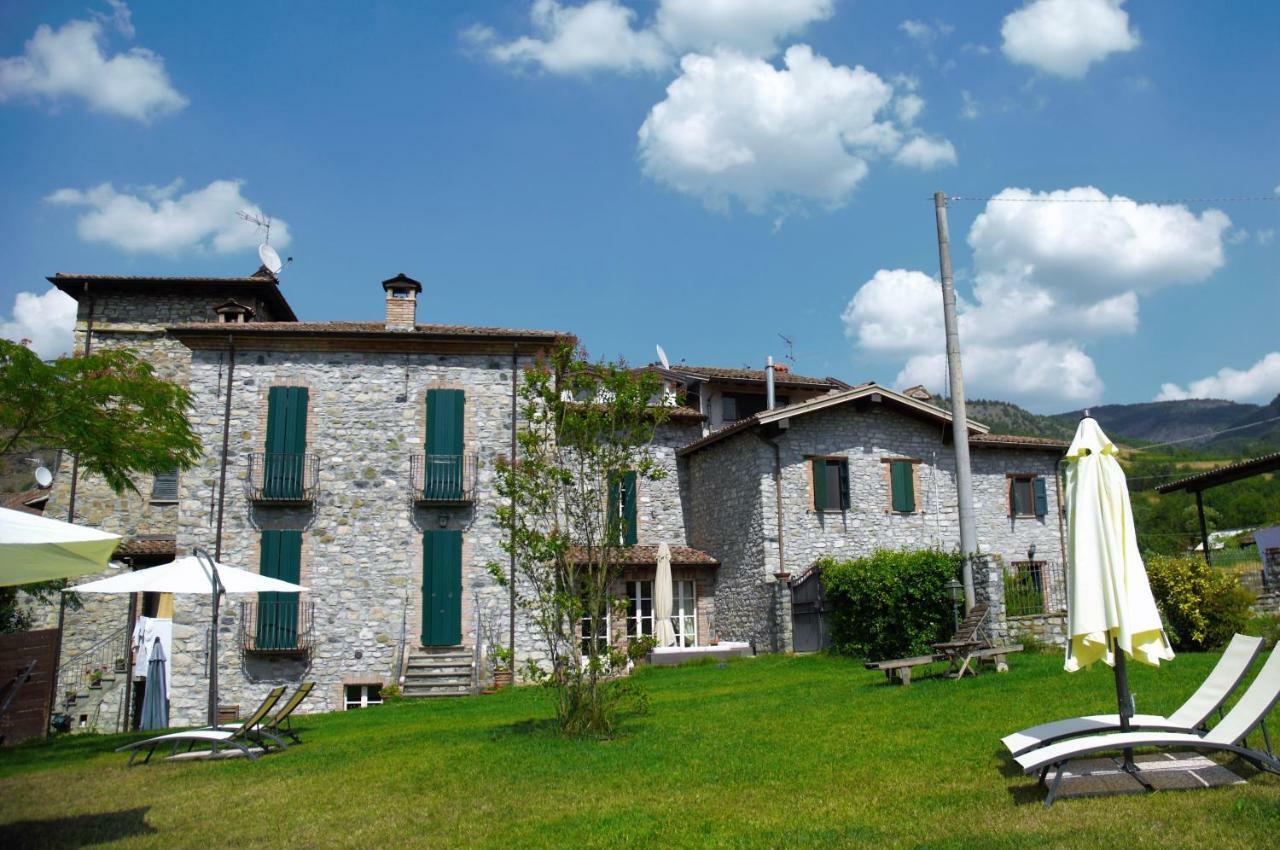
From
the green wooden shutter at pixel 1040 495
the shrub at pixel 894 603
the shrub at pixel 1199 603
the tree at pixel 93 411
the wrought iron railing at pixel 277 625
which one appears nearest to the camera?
the tree at pixel 93 411

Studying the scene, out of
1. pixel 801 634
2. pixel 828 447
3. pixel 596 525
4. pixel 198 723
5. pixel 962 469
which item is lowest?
pixel 198 723

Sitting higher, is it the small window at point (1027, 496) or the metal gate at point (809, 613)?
the small window at point (1027, 496)

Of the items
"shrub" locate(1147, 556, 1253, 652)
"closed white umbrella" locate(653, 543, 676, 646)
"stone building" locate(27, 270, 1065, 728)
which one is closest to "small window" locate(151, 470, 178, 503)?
"stone building" locate(27, 270, 1065, 728)

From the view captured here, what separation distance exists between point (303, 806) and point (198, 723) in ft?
39.9

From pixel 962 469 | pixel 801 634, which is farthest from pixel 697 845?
pixel 801 634

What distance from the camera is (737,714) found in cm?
1048

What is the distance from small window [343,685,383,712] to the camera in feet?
59.4

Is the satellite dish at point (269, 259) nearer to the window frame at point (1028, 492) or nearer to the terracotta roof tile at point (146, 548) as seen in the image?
the terracotta roof tile at point (146, 548)

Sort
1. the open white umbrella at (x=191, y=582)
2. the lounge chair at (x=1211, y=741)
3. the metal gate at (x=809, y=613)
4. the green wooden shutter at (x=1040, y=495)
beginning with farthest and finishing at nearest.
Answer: the green wooden shutter at (x=1040, y=495)
the metal gate at (x=809, y=613)
the open white umbrella at (x=191, y=582)
the lounge chair at (x=1211, y=741)

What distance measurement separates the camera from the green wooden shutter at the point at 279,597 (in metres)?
17.9

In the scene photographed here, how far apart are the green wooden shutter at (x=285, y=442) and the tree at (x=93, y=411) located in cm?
464

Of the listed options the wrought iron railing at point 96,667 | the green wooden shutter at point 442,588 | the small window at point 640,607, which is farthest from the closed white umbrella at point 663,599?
the wrought iron railing at point 96,667

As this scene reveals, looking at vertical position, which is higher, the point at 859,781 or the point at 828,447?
the point at 828,447

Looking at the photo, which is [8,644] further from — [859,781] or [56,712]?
[859,781]
